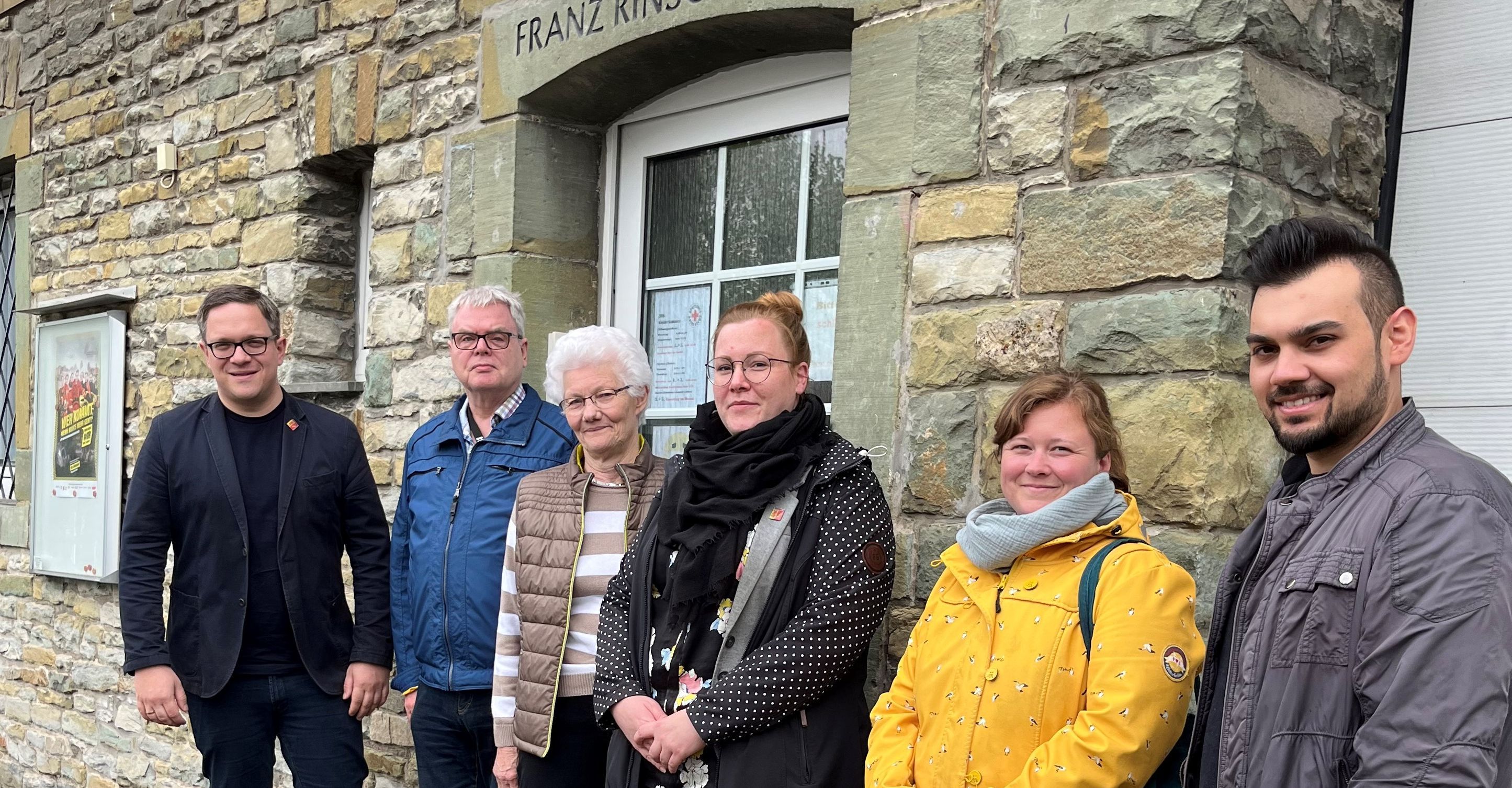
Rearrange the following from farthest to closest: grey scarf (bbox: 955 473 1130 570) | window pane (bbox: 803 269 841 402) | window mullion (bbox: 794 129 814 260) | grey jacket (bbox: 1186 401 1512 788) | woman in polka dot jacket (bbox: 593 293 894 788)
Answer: window mullion (bbox: 794 129 814 260)
window pane (bbox: 803 269 841 402)
woman in polka dot jacket (bbox: 593 293 894 788)
grey scarf (bbox: 955 473 1130 570)
grey jacket (bbox: 1186 401 1512 788)

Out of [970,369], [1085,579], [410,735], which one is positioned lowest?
[410,735]

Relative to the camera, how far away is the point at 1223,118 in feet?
8.23

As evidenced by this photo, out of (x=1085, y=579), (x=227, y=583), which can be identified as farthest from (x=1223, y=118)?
(x=227, y=583)

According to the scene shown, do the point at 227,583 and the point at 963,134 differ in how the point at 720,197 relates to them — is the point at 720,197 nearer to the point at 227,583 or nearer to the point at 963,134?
the point at 963,134

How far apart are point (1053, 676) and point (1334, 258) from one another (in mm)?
767

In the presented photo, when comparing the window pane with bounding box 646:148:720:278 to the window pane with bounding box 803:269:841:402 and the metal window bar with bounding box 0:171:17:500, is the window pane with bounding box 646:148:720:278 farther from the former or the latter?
the metal window bar with bounding box 0:171:17:500

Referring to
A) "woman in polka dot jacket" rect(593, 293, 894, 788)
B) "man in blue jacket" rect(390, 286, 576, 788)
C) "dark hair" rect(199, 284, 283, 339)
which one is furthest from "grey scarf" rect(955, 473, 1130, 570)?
"dark hair" rect(199, 284, 283, 339)

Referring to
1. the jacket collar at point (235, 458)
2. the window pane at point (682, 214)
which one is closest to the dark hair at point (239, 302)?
the jacket collar at point (235, 458)

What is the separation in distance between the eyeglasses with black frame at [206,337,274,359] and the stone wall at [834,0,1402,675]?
1647 millimetres

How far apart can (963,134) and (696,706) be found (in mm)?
1457

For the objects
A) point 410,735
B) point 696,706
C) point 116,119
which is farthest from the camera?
point 116,119

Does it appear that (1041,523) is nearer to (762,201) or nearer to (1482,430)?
(1482,430)

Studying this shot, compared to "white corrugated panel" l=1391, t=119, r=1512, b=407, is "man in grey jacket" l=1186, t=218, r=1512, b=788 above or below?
below

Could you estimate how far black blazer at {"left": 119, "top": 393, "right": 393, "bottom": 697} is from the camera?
11.3ft
